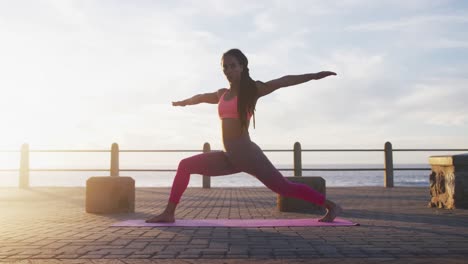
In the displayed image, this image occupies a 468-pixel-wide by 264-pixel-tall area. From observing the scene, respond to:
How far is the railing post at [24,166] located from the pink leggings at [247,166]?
39.1 ft

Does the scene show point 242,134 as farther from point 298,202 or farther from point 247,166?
point 298,202

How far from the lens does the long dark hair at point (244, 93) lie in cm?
460

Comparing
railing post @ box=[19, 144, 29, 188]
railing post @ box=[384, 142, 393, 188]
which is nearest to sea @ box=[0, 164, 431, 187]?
railing post @ box=[384, 142, 393, 188]

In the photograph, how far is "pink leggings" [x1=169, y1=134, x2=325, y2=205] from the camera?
15.1 ft

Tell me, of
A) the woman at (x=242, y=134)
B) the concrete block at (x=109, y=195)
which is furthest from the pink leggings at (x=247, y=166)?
the concrete block at (x=109, y=195)

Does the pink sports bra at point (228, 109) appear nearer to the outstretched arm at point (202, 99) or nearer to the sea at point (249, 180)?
the outstretched arm at point (202, 99)

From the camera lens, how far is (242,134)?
4.64 metres

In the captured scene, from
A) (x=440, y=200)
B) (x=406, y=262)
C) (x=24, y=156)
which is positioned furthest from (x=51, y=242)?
(x=24, y=156)

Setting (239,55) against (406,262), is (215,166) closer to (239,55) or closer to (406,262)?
(239,55)

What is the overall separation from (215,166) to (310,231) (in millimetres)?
1122

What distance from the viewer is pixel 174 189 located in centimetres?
505

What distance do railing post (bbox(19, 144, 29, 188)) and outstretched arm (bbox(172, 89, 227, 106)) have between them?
453 inches

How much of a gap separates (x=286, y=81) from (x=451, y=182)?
13.3 ft

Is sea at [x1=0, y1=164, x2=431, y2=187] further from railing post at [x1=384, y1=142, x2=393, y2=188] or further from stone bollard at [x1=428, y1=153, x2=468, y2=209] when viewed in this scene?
stone bollard at [x1=428, y1=153, x2=468, y2=209]
